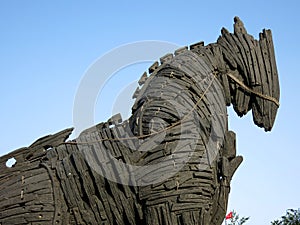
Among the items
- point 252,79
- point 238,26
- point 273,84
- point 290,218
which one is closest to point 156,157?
point 252,79

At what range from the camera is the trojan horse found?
4.39 m

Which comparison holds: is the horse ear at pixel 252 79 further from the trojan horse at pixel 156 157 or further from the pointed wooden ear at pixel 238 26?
the pointed wooden ear at pixel 238 26

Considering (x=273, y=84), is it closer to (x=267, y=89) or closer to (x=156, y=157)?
(x=267, y=89)

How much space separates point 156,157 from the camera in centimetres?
450

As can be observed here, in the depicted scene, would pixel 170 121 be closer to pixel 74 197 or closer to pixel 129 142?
pixel 129 142

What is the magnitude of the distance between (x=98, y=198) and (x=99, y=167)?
259 mm

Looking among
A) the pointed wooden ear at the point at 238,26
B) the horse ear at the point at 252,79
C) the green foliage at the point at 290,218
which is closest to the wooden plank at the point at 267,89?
the horse ear at the point at 252,79

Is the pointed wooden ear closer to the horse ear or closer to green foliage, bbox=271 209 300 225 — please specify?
the horse ear

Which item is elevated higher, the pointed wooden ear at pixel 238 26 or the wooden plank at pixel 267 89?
the pointed wooden ear at pixel 238 26

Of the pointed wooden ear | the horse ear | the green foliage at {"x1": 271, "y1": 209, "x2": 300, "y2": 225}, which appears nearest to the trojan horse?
the horse ear

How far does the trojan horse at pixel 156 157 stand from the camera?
14.4ft

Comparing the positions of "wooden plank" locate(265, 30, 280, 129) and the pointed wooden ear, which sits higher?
the pointed wooden ear

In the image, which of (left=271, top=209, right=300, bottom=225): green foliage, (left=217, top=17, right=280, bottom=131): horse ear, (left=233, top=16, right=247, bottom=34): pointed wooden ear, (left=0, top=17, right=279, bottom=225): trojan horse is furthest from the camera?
(left=271, top=209, right=300, bottom=225): green foliage

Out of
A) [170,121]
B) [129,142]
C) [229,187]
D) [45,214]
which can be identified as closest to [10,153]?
[45,214]
